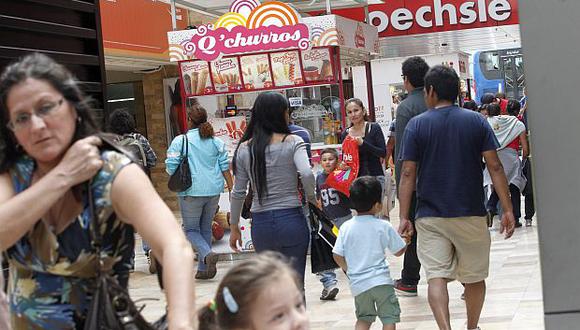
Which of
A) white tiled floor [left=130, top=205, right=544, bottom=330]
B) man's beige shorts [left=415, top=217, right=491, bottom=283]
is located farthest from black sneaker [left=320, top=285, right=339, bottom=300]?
man's beige shorts [left=415, top=217, right=491, bottom=283]

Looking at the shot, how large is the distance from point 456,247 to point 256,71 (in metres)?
7.26

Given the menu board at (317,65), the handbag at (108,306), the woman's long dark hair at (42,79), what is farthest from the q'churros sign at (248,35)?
the handbag at (108,306)

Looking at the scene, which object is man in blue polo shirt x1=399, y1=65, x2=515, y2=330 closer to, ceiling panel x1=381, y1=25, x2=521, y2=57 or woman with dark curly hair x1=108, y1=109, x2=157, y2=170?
woman with dark curly hair x1=108, y1=109, x2=157, y2=170

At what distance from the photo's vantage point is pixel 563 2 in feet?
16.9

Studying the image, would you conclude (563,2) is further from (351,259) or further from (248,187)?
(248,187)

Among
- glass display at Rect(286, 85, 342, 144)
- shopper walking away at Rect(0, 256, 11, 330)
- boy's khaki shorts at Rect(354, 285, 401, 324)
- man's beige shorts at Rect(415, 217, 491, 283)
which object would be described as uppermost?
glass display at Rect(286, 85, 342, 144)

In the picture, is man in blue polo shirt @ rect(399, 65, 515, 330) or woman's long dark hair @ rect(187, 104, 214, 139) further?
woman's long dark hair @ rect(187, 104, 214, 139)

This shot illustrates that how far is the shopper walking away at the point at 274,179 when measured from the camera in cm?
707

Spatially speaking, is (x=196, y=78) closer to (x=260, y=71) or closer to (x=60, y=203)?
(x=260, y=71)

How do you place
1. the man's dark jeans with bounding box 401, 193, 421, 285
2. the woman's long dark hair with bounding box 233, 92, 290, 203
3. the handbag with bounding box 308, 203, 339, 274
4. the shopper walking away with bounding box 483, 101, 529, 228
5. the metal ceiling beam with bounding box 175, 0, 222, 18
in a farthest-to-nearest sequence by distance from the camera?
the metal ceiling beam with bounding box 175, 0, 222, 18
the shopper walking away with bounding box 483, 101, 529, 228
the man's dark jeans with bounding box 401, 193, 421, 285
the handbag with bounding box 308, 203, 339, 274
the woman's long dark hair with bounding box 233, 92, 290, 203

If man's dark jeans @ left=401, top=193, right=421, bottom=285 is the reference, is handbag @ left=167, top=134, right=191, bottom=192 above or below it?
above

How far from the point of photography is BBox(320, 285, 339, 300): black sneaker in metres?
9.40

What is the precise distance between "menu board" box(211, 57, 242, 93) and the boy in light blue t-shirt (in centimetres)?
746

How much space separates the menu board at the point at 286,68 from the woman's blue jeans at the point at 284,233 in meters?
6.66
